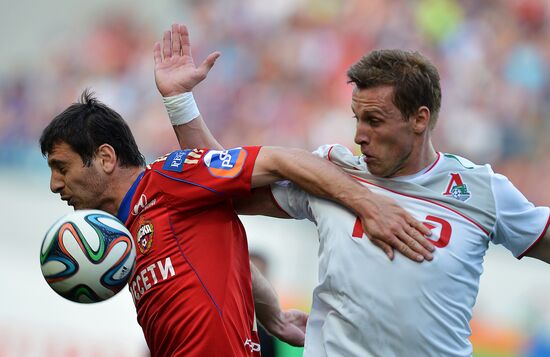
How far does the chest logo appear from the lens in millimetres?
4715

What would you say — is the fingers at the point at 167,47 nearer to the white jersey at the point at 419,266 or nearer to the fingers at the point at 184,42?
the fingers at the point at 184,42

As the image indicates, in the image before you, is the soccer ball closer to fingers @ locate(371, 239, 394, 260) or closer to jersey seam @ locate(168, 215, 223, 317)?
jersey seam @ locate(168, 215, 223, 317)

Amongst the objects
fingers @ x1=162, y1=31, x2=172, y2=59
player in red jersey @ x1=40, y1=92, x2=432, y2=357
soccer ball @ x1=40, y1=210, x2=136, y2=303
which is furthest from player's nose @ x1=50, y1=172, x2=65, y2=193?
fingers @ x1=162, y1=31, x2=172, y2=59

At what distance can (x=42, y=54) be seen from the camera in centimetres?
1494

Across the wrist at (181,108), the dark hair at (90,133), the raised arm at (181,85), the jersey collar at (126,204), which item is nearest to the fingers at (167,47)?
the raised arm at (181,85)

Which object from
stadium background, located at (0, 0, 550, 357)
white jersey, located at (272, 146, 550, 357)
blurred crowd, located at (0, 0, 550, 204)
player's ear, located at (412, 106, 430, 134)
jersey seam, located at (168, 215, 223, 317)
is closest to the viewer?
white jersey, located at (272, 146, 550, 357)

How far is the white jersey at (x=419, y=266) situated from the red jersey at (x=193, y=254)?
0.39 metres

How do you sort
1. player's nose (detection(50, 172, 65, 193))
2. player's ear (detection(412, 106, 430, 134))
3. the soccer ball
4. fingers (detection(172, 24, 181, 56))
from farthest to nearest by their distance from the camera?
fingers (detection(172, 24, 181, 56)) < player's nose (detection(50, 172, 65, 193)) < the soccer ball < player's ear (detection(412, 106, 430, 134))

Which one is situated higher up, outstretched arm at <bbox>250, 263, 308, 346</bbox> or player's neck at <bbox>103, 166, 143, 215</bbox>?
player's neck at <bbox>103, 166, 143, 215</bbox>

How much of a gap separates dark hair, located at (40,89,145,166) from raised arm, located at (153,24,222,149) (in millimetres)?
261

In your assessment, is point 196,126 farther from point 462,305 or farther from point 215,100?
point 215,100

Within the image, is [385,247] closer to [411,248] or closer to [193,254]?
[411,248]

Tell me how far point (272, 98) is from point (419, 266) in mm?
8469

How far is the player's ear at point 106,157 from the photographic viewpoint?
4871mm
